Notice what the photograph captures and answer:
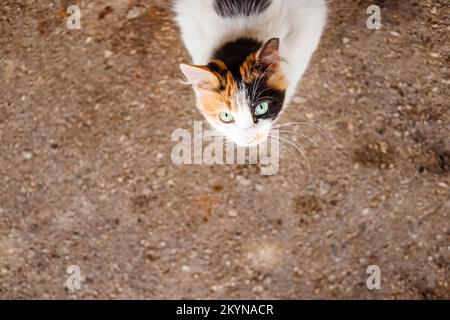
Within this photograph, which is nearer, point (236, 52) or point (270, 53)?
point (270, 53)

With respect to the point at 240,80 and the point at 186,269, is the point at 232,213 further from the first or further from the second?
the point at 240,80

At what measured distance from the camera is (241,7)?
1554 millimetres

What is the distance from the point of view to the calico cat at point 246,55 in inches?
55.3

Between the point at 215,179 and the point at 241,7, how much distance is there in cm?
68

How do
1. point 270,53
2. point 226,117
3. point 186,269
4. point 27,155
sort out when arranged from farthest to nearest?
1. point 27,155
2. point 186,269
3. point 226,117
4. point 270,53

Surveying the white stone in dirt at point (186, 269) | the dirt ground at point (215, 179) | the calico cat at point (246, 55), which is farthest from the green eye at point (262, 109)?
the white stone in dirt at point (186, 269)

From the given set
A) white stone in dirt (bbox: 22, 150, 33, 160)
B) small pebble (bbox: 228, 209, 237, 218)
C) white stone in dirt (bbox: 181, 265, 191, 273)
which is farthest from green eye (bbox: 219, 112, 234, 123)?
white stone in dirt (bbox: 22, 150, 33, 160)

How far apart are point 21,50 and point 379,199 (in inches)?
64.6

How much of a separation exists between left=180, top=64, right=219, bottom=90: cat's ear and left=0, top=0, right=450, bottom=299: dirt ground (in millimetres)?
452

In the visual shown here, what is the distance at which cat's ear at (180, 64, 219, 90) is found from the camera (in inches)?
53.2

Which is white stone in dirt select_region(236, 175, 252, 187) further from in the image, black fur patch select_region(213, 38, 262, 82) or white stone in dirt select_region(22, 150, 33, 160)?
white stone in dirt select_region(22, 150, 33, 160)

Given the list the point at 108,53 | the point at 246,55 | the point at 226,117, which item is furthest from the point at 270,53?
the point at 108,53
